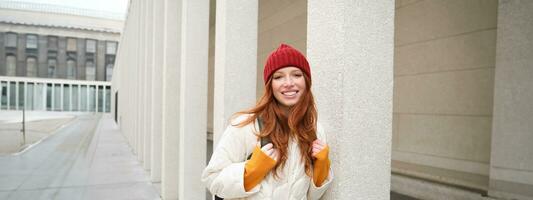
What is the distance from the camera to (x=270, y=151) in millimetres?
1841

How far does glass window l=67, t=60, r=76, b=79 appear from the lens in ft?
185

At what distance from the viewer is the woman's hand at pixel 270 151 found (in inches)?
72.2

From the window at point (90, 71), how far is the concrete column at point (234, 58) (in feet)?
199

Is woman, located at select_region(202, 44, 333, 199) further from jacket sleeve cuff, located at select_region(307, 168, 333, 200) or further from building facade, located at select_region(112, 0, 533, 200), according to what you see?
building facade, located at select_region(112, 0, 533, 200)

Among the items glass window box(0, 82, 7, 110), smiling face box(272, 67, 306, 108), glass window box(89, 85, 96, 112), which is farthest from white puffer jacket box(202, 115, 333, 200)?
glass window box(0, 82, 7, 110)

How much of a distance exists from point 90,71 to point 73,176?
55365 mm

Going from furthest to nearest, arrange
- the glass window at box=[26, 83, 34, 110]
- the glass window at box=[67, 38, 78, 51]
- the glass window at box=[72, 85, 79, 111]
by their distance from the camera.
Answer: the glass window at box=[67, 38, 78, 51], the glass window at box=[72, 85, 79, 111], the glass window at box=[26, 83, 34, 110]

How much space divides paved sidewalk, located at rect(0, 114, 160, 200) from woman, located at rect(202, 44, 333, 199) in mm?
5299

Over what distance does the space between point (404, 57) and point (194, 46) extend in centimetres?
429

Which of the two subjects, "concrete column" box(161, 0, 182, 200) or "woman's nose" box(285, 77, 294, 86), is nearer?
"woman's nose" box(285, 77, 294, 86)

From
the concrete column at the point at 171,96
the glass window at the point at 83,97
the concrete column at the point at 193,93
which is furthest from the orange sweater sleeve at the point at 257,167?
the glass window at the point at 83,97

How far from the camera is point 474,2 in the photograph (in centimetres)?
578

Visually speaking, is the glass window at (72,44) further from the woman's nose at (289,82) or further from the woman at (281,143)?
Result: the woman's nose at (289,82)

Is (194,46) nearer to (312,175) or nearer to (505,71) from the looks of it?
(312,175)
